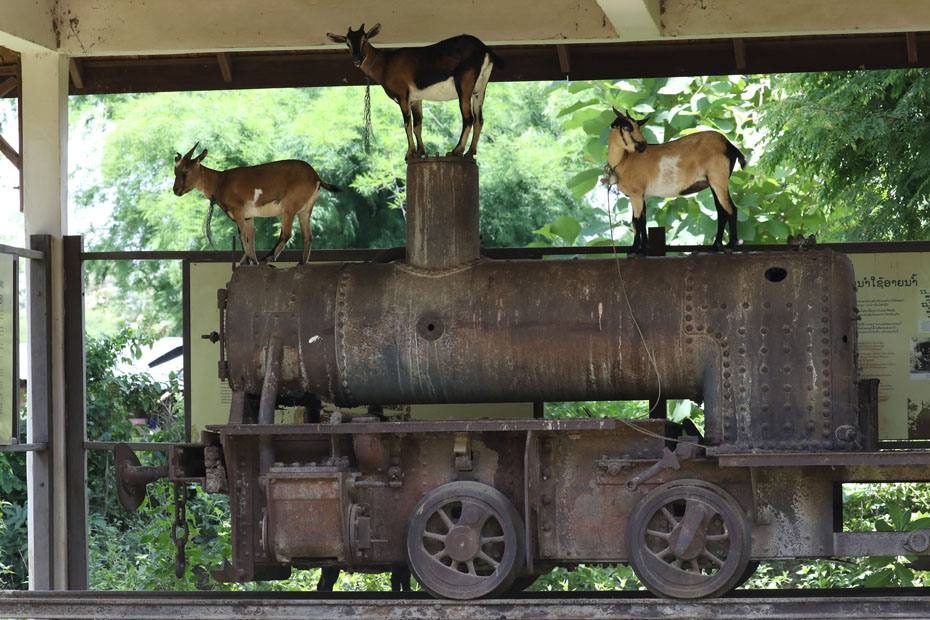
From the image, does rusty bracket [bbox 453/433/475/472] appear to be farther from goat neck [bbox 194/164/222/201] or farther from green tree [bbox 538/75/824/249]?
green tree [bbox 538/75/824/249]

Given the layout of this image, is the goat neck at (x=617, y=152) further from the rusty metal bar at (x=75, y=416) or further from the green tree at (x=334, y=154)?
the green tree at (x=334, y=154)

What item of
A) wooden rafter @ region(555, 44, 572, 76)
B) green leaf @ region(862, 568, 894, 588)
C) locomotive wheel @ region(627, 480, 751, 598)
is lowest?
green leaf @ region(862, 568, 894, 588)

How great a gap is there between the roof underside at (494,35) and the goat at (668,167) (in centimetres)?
123

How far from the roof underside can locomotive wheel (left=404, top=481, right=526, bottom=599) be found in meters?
3.64

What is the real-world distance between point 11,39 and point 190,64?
167 centimetres

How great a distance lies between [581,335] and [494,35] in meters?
3.08

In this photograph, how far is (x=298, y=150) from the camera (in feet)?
85.6

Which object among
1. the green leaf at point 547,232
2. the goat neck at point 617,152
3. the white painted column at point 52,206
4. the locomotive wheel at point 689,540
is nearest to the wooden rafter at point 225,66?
the white painted column at point 52,206

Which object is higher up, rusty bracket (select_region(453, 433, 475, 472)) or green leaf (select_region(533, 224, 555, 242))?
green leaf (select_region(533, 224, 555, 242))

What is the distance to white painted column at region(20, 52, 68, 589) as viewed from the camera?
9594mm

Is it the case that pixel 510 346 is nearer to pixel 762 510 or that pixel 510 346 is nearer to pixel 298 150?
pixel 762 510

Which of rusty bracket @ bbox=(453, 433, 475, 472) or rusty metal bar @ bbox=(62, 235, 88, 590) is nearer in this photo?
rusty bracket @ bbox=(453, 433, 475, 472)

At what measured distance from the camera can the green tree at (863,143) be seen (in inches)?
486

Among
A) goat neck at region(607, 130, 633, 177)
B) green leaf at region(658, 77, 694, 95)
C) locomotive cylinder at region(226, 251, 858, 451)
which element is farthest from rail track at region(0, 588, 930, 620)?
green leaf at region(658, 77, 694, 95)
